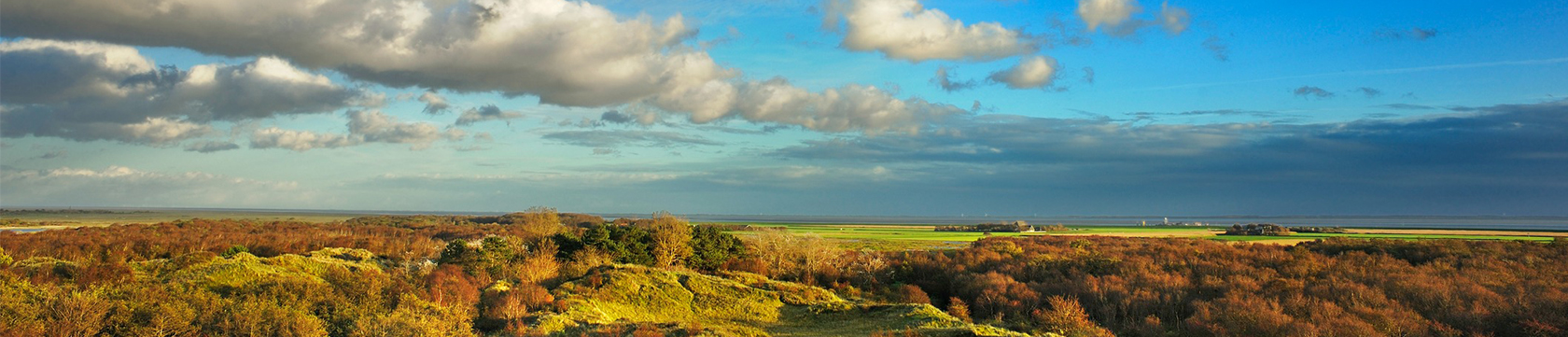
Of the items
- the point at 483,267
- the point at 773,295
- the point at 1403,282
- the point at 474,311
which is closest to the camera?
the point at 474,311

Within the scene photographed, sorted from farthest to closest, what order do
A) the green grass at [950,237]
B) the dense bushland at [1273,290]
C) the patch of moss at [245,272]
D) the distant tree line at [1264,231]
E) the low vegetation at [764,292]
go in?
1. the distant tree line at [1264,231]
2. the green grass at [950,237]
3. the patch of moss at [245,272]
4. the dense bushland at [1273,290]
5. the low vegetation at [764,292]

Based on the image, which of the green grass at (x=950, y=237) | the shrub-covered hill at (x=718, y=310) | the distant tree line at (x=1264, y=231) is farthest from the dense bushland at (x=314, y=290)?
the distant tree line at (x=1264, y=231)

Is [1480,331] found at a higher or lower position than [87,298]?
lower

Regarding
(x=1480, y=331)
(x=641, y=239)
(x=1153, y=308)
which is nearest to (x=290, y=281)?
(x=641, y=239)

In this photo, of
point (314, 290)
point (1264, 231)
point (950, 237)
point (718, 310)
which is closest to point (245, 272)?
point (314, 290)

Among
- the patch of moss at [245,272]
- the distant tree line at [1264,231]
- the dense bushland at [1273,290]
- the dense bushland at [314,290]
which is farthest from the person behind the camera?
the distant tree line at [1264,231]

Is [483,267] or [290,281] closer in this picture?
[290,281]

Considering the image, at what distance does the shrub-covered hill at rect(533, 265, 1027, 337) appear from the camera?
84.4ft

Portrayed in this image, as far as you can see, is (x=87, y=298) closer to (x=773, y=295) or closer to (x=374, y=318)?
(x=374, y=318)

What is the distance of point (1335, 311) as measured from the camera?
2658 centimetres

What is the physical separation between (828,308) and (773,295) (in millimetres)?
3695

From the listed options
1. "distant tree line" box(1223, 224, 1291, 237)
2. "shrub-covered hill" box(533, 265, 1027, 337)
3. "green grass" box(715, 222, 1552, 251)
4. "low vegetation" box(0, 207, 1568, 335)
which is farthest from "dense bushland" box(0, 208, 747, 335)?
"distant tree line" box(1223, 224, 1291, 237)

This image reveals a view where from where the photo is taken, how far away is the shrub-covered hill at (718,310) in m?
25.7

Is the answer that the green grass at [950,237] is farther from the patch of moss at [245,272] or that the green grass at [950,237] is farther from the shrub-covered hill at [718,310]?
the patch of moss at [245,272]
